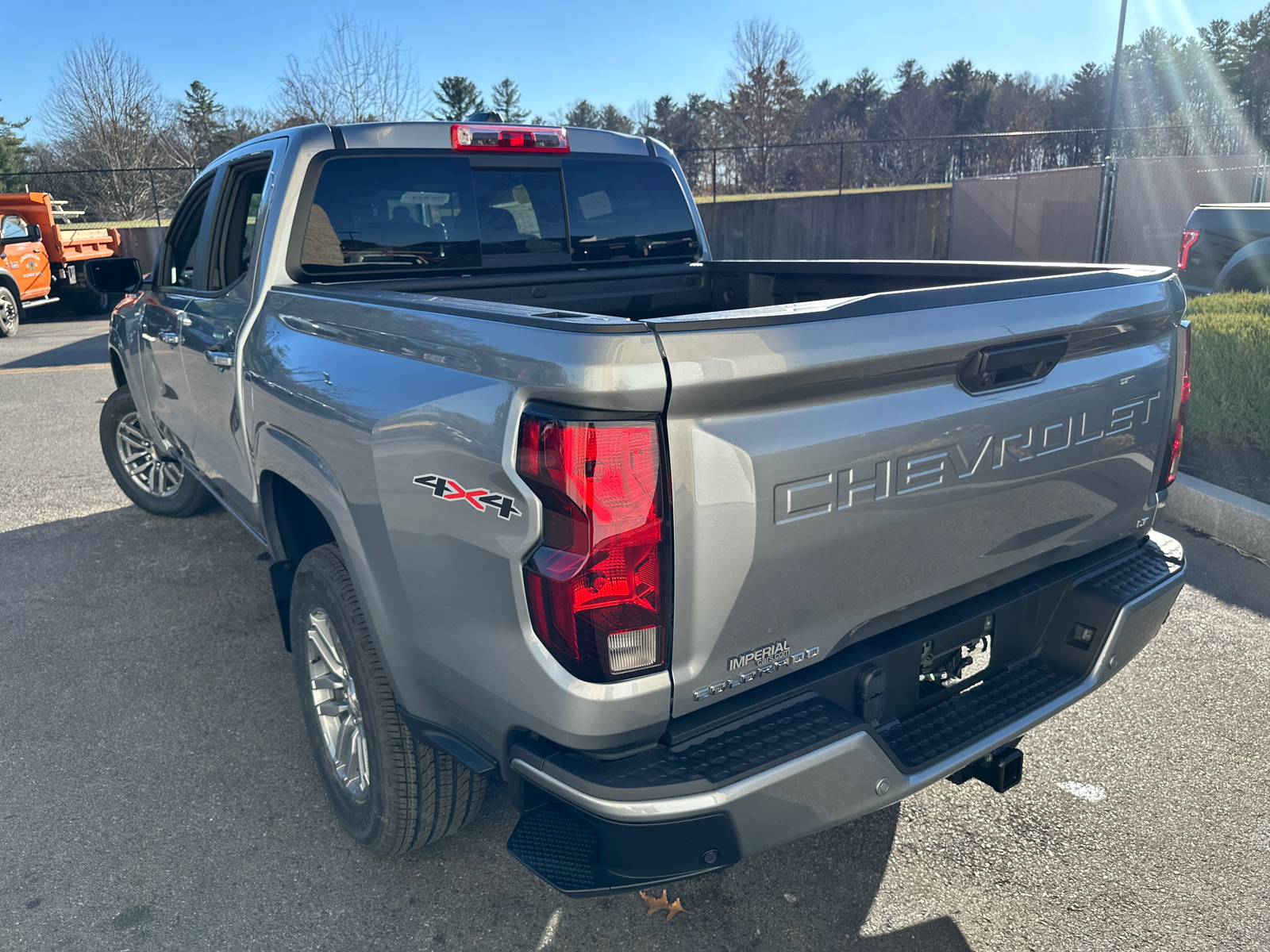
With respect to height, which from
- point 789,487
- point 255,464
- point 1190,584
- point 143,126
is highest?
point 143,126

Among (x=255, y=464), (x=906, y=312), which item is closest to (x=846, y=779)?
(x=906, y=312)

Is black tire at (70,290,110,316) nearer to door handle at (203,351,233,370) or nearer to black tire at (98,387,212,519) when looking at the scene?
black tire at (98,387,212,519)

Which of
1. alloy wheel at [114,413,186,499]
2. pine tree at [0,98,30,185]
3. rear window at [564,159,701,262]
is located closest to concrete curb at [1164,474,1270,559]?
rear window at [564,159,701,262]

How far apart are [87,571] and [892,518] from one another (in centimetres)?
477

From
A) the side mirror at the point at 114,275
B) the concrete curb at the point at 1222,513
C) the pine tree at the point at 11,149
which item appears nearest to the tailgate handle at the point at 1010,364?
the concrete curb at the point at 1222,513

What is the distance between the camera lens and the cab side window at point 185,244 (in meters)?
4.32

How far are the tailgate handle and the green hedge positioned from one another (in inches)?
183

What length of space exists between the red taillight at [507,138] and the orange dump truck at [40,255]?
1437cm

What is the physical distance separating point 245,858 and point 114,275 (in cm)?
323

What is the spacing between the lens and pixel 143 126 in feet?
121

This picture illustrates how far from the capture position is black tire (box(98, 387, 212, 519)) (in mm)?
5797

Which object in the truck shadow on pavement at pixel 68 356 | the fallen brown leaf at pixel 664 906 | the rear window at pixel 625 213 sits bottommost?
the fallen brown leaf at pixel 664 906

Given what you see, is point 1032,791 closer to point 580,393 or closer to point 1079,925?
point 1079,925

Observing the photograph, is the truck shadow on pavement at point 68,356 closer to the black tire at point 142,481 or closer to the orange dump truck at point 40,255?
the orange dump truck at point 40,255
